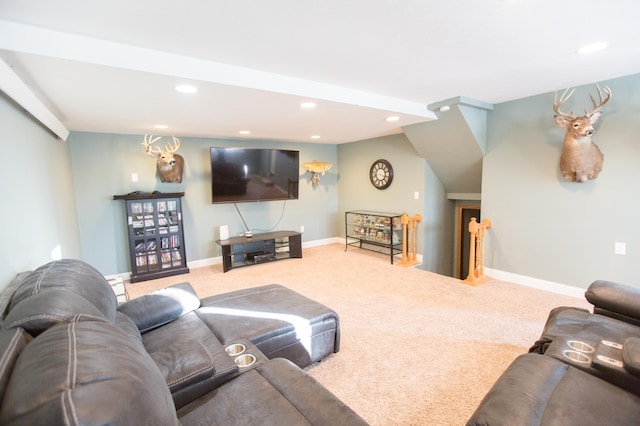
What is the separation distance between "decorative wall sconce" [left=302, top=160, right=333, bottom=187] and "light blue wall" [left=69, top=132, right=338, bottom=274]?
125 millimetres

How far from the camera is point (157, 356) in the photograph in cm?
145

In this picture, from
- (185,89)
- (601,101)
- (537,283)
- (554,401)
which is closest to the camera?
(554,401)

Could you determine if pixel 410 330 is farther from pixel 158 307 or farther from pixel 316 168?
pixel 316 168

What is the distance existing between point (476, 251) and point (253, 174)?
11.8 ft

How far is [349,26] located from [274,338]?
198cm

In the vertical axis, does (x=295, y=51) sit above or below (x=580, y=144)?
above

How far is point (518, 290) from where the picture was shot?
141 inches

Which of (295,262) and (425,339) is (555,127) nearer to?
(425,339)

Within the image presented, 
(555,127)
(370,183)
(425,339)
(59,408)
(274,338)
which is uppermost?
(555,127)

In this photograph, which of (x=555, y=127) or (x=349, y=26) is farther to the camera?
(x=555, y=127)

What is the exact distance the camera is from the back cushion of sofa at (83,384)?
61 centimetres

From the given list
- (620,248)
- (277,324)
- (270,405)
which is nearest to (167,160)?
(277,324)

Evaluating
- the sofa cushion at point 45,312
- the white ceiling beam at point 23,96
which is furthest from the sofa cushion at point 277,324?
the white ceiling beam at point 23,96

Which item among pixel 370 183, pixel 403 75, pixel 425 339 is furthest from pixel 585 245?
pixel 370 183
